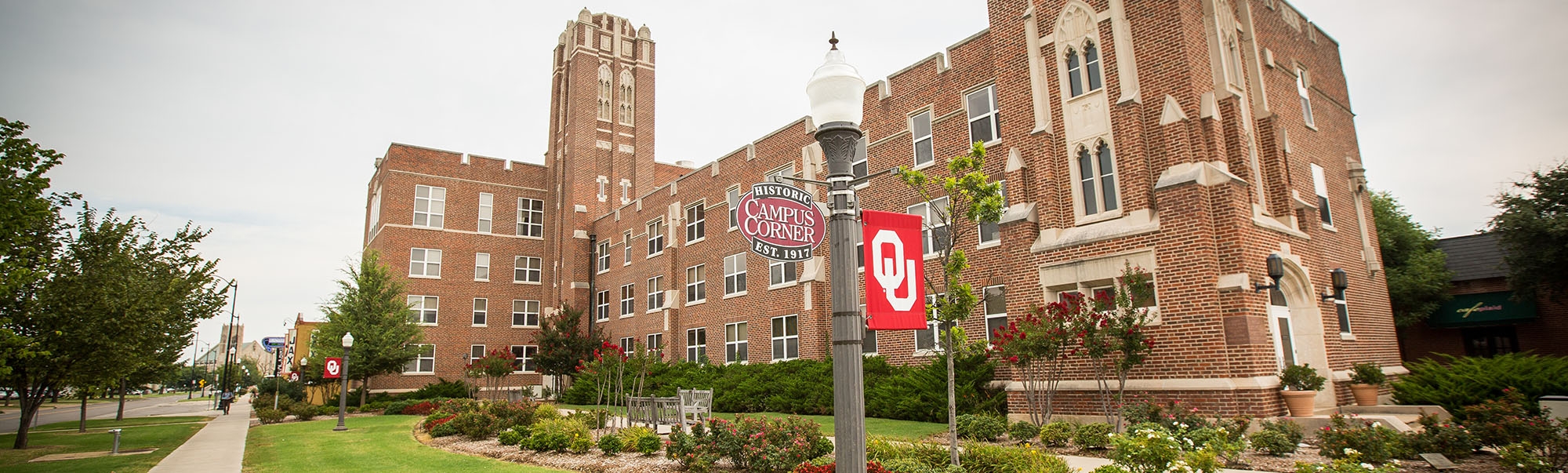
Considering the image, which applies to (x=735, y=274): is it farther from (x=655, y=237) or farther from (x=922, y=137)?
(x=922, y=137)

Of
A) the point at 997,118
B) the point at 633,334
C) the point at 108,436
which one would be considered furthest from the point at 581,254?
the point at 997,118

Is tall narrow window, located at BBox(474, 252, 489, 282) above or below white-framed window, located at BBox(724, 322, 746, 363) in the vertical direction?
above

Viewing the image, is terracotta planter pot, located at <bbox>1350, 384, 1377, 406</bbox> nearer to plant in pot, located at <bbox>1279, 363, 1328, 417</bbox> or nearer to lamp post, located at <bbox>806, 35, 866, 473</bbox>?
plant in pot, located at <bbox>1279, 363, 1328, 417</bbox>

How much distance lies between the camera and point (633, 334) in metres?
34.1

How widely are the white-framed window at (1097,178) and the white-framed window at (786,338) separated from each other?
1091 cm

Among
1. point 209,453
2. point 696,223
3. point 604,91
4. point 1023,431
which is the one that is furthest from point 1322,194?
point 604,91

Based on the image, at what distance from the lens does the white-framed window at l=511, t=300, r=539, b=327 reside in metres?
39.6

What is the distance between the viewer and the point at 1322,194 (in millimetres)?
18078

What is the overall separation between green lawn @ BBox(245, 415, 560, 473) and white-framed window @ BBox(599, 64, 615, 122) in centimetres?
2308

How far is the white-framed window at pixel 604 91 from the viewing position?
4112cm

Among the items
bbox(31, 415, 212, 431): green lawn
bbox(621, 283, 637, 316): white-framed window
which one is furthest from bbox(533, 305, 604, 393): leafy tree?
bbox(31, 415, 212, 431): green lawn

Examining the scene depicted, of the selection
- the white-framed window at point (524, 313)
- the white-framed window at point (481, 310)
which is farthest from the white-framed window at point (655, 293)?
the white-framed window at point (481, 310)

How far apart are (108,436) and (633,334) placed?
17.8m

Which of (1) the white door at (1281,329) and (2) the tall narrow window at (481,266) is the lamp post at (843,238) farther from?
(2) the tall narrow window at (481,266)
